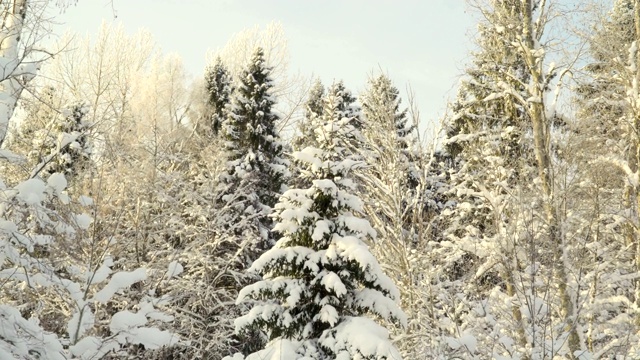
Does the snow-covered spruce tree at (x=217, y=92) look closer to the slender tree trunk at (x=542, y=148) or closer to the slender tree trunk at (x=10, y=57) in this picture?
the slender tree trunk at (x=542, y=148)

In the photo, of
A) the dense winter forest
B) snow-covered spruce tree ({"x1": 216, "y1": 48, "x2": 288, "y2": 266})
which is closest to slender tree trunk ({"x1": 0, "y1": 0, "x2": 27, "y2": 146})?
the dense winter forest

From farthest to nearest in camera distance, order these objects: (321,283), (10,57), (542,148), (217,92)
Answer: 1. (217,92)
2. (542,148)
3. (321,283)
4. (10,57)

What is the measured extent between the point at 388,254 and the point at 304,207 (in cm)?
227

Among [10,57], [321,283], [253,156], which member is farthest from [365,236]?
[253,156]

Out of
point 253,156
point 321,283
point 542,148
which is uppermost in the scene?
point 253,156

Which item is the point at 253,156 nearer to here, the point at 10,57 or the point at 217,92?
the point at 217,92

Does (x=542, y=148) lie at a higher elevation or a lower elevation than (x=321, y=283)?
higher

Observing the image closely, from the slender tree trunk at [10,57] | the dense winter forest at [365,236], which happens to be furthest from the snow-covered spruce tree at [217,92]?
the slender tree trunk at [10,57]

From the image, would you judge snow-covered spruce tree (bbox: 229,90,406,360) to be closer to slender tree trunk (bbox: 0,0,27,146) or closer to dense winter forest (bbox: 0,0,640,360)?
dense winter forest (bbox: 0,0,640,360)

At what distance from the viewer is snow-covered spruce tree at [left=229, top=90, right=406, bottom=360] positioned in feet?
24.1

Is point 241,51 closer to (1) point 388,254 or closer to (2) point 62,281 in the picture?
(1) point 388,254

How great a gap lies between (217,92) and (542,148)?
72.6 ft

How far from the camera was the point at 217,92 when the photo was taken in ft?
92.1

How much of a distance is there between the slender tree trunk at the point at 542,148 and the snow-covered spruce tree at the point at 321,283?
2642mm
